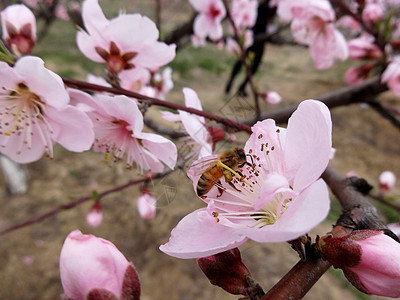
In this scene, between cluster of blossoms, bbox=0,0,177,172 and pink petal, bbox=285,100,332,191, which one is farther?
cluster of blossoms, bbox=0,0,177,172

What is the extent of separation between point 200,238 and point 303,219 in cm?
13

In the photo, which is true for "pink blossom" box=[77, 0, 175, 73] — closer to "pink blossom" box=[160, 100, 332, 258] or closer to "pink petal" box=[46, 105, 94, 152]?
"pink petal" box=[46, 105, 94, 152]

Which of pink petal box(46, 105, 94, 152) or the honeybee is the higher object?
the honeybee

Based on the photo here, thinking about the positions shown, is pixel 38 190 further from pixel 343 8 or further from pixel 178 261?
pixel 343 8

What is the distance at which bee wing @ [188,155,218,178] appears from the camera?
44 cm

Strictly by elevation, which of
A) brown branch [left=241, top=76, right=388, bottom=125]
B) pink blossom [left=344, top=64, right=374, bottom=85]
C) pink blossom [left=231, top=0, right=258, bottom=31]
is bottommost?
pink blossom [left=231, top=0, right=258, bottom=31]

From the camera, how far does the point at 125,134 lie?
646 millimetres

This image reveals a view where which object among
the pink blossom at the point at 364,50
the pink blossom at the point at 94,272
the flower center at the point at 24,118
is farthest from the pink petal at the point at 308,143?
the pink blossom at the point at 364,50

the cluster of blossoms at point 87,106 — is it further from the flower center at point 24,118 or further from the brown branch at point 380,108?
the brown branch at point 380,108

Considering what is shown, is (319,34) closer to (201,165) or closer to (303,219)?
(201,165)

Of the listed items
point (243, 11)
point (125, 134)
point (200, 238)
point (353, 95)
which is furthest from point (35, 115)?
point (243, 11)

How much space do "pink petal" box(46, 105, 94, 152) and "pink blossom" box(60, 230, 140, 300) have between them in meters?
0.23

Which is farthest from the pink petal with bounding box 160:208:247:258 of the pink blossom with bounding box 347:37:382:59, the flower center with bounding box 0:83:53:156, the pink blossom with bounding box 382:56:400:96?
the pink blossom with bounding box 347:37:382:59

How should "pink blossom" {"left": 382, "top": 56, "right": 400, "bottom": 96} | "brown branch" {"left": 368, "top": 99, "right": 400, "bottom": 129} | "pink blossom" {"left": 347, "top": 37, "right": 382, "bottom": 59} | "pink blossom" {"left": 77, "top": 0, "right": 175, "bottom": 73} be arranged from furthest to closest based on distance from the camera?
"pink blossom" {"left": 347, "top": 37, "right": 382, "bottom": 59}
"brown branch" {"left": 368, "top": 99, "right": 400, "bottom": 129}
"pink blossom" {"left": 382, "top": 56, "right": 400, "bottom": 96}
"pink blossom" {"left": 77, "top": 0, "right": 175, "bottom": 73}
